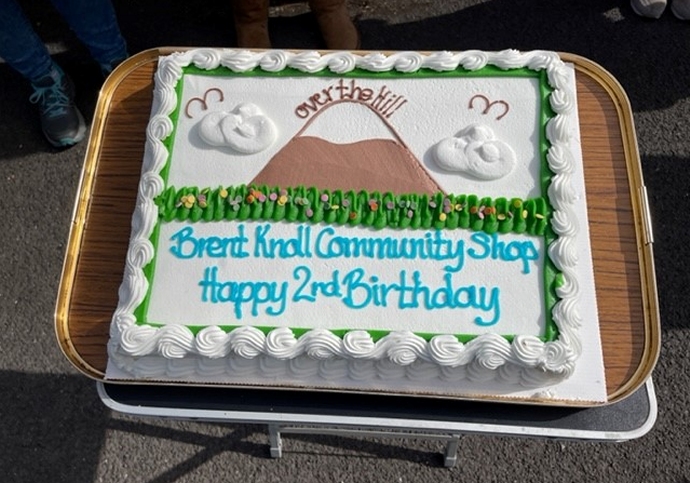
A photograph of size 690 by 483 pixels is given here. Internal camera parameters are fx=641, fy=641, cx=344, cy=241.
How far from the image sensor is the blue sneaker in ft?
11.5

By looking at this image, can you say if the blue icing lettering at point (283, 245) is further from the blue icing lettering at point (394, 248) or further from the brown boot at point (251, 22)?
the brown boot at point (251, 22)

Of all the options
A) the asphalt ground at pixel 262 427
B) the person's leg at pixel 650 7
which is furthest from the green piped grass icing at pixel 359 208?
the person's leg at pixel 650 7

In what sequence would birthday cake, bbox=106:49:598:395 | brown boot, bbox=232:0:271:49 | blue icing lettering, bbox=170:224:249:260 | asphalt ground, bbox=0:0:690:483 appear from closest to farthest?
1. birthday cake, bbox=106:49:598:395
2. blue icing lettering, bbox=170:224:249:260
3. asphalt ground, bbox=0:0:690:483
4. brown boot, bbox=232:0:271:49

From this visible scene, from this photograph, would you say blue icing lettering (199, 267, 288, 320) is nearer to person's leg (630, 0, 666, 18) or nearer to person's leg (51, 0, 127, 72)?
person's leg (51, 0, 127, 72)

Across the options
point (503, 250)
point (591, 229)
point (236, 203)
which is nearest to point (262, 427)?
point (236, 203)

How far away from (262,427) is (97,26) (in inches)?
84.1

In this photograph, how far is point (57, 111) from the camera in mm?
3492

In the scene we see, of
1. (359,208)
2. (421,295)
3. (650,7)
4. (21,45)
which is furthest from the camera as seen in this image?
(650,7)

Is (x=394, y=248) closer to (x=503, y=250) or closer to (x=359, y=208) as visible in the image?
(x=359, y=208)

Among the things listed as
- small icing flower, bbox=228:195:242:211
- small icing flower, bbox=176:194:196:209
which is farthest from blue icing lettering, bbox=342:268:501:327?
small icing flower, bbox=176:194:196:209

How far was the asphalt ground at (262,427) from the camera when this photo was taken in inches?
112

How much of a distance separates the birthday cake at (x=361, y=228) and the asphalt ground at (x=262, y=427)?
1.16 metres

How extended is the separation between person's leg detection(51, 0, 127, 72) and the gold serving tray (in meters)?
1.01

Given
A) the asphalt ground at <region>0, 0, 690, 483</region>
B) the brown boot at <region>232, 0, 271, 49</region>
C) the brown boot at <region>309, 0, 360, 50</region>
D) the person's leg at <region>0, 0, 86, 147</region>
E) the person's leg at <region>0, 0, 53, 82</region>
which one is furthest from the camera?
the brown boot at <region>309, 0, 360, 50</region>
